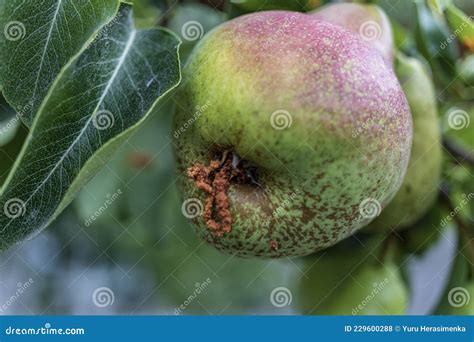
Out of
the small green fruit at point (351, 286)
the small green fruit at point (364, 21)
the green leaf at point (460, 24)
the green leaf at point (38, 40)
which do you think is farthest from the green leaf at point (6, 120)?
the green leaf at point (460, 24)

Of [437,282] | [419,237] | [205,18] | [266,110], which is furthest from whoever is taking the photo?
[437,282]

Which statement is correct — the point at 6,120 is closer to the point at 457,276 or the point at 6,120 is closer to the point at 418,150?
the point at 418,150

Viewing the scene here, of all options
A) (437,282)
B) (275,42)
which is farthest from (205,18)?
(437,282)

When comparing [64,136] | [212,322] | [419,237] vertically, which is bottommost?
[212,322]

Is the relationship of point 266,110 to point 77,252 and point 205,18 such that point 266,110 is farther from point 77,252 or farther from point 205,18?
point 77,252

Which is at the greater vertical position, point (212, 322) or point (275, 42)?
point (275, 42)

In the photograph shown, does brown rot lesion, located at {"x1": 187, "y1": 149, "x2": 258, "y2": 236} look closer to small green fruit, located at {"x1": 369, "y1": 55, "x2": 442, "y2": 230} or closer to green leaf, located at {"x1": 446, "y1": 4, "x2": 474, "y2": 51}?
small green fruit, located at {"x1": 369, "y1": 55, "x2": 442, "y2": 230}

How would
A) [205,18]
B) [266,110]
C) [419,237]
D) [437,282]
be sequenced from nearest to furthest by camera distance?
[266,110] → [205,18] → [419,237] → [437,282]

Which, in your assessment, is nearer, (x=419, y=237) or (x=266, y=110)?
(x=266, y=110)
